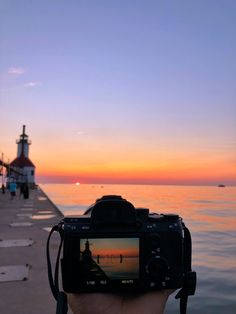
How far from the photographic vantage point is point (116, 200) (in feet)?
7.50

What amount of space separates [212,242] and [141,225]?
46.7 ft

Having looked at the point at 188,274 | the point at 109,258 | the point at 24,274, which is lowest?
the point at 24,274

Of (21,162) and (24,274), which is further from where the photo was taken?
(21,162)

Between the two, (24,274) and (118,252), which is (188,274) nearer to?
(118,252)

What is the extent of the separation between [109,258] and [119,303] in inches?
16.4

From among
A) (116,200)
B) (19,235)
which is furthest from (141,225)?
(19,235)

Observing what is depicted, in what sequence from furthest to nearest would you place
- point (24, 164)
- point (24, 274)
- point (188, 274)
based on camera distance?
point (24, 164)
point (24, 274)
point (188, 274)

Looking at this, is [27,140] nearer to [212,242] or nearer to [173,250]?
[212,242]

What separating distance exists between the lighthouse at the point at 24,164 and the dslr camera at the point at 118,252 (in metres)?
72.7

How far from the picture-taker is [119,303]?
2.41 meters

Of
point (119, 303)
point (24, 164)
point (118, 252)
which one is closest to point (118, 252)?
point (118, 252)

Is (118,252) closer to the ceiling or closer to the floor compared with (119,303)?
closer to the ceiling

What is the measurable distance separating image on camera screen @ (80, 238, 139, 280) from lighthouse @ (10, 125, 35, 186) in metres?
72.7

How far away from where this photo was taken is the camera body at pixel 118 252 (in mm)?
2203
